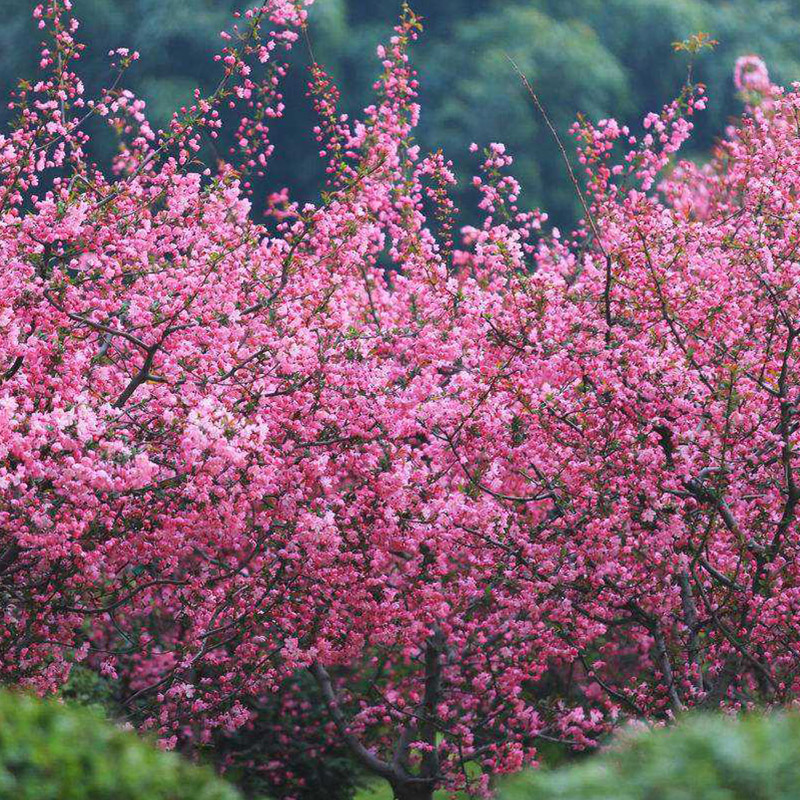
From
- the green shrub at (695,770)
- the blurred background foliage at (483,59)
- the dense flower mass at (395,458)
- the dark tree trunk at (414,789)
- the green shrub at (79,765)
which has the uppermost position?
the blurred background foliage at (483,59)

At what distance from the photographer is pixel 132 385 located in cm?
791

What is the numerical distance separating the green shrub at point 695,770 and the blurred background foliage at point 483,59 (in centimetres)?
2602

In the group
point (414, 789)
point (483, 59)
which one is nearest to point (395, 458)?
point (414, 789)

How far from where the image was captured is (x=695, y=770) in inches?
152

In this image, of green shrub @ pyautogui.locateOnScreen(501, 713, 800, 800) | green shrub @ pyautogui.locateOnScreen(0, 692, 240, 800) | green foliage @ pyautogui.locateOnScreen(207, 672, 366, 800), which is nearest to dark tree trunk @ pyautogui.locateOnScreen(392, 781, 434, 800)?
green foliage @ pyautogui.locateOnScreen(207, 672, 366, 800)

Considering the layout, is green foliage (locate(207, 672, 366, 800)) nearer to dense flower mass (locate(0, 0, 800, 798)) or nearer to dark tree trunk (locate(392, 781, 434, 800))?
dark tree trunk (locate(392, 781, 434, 800))

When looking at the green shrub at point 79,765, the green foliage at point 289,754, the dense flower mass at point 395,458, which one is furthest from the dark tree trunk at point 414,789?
the green shrub at point 79,765

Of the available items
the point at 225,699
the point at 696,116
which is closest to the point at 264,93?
the point at 225,699

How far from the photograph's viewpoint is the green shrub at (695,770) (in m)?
3.79

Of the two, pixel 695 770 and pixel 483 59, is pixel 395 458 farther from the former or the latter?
pixel 483 59

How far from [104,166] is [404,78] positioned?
2228 centimetres

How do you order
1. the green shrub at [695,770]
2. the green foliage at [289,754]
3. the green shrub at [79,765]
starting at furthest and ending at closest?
the green foliage at [289,754]
the green shrub at [79,765]
the green shrub at [695,770]

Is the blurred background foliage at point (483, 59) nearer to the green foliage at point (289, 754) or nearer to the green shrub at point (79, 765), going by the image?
the green foliage at point (289, 754)

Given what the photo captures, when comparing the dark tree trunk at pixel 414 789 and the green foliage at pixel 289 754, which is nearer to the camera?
the dark tree trunk at pixel 414 789
